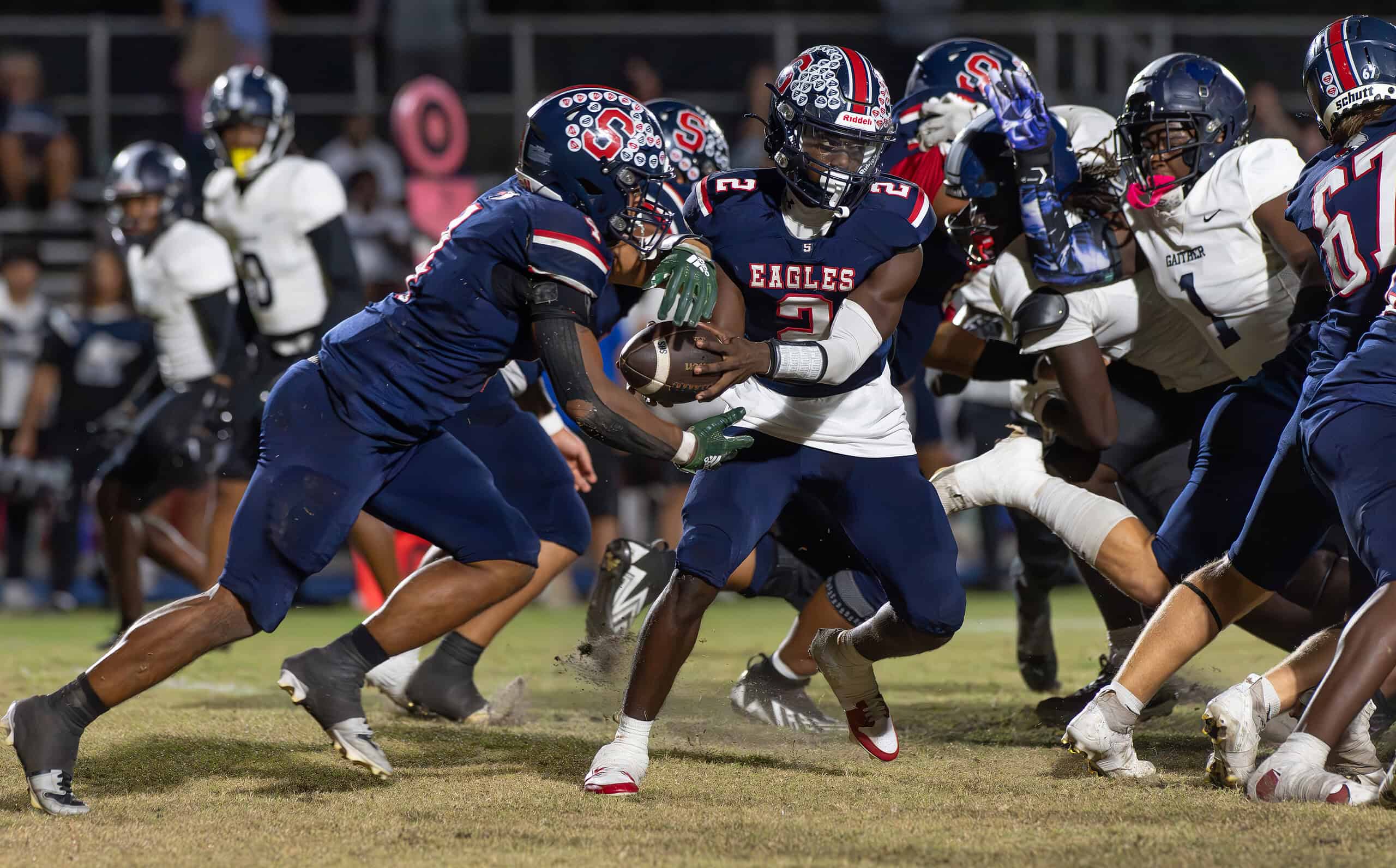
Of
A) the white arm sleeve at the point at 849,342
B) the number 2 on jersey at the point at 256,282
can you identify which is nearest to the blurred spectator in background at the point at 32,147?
the number 2 on jersey at the point at 256,282

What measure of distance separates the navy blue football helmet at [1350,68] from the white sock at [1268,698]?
4.51ft

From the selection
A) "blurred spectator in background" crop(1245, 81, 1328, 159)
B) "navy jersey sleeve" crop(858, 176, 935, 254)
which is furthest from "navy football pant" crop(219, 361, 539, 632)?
"blurred spectator in background" crop(1245, 81, 1328, 159)

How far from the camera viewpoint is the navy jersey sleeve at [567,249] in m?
3.90

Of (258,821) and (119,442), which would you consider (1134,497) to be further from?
(119,442)

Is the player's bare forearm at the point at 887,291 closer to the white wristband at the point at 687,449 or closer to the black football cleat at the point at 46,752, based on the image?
the white wristband at the point at 687,449

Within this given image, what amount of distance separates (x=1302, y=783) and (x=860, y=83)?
2021mm

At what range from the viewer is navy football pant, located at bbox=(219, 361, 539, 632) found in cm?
395

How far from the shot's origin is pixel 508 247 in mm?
4004

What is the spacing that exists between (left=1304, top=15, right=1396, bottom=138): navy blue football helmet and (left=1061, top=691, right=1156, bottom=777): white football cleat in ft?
5.10

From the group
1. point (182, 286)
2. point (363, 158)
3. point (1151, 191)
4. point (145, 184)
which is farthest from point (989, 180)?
point (363, 158)

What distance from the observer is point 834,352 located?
404 centimetres

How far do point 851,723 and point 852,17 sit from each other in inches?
355

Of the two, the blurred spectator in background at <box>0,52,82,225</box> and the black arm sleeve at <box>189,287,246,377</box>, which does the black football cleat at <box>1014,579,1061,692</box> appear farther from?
the blurred spectator in background at <box>0,52,82,225</box>

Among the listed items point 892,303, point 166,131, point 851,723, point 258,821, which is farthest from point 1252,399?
point 166,131
